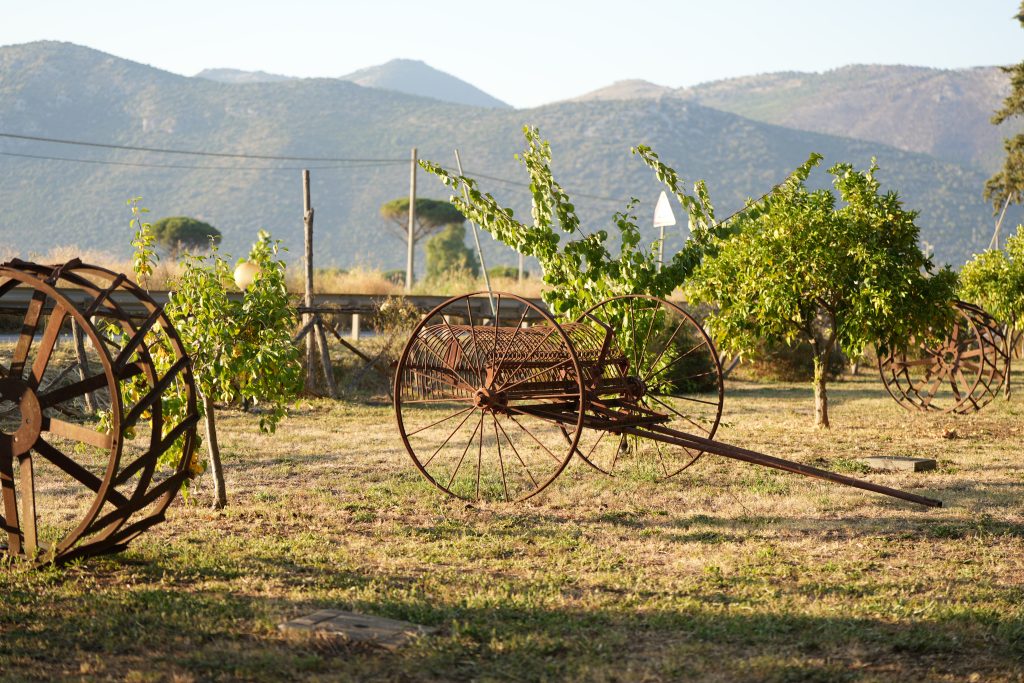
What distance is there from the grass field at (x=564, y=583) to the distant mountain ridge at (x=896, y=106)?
11493 cm

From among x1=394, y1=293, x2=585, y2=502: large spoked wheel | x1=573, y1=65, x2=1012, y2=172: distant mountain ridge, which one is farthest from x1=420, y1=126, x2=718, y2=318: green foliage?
x1=573, y1=65, x2=1012, y2=172: distant mountain ridge

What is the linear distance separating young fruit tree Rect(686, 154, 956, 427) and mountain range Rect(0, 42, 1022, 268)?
5400 centimetres

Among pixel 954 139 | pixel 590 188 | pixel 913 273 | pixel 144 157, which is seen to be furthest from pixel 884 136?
pixel 913 273

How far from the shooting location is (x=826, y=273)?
32.9 ft

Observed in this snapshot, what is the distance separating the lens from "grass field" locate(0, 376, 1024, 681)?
13.3 feet

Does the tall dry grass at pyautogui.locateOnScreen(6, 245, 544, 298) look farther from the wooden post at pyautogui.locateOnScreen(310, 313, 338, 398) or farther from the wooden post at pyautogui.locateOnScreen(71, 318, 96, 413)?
the wooden post at pyautogui.locateOnScreen(71, 318, 96, 413)

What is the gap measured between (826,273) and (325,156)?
250ft

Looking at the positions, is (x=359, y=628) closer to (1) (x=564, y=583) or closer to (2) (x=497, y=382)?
(1) (x=564, y=583)

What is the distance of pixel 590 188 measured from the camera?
77.7m

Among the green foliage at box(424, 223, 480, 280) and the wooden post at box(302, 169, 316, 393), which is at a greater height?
the green foliage at box(424, 223, 480, 280)

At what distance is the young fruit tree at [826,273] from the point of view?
394 inches

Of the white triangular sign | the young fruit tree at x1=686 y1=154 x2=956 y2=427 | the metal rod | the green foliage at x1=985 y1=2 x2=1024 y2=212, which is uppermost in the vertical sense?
the green foliage at x1=985 y1=2 x2=1024 y2=212

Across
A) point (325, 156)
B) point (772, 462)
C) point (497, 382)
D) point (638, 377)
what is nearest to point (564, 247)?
point (638, 377)

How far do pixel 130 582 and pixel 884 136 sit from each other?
13155cm
